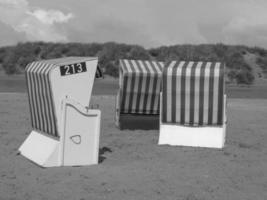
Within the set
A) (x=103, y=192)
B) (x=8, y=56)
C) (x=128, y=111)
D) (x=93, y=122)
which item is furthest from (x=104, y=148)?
(x=8, y=56)

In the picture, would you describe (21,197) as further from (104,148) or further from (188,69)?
(188,69)

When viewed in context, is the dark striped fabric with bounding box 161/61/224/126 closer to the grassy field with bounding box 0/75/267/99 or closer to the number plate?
the number plate

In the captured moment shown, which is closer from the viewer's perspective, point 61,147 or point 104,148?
point 61,147

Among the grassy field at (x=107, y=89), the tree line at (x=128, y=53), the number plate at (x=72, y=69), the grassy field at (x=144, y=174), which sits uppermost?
the number plate at (x=72, y=69)

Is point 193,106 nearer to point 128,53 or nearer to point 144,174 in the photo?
point 144,174

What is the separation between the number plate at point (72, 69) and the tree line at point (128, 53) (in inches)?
1823

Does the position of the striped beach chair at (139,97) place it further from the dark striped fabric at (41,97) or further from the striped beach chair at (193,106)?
the dark striped fabric at (41,97)

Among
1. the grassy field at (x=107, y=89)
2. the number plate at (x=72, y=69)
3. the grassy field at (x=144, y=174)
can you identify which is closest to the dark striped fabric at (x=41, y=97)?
the number plate at (x=72, y=69)

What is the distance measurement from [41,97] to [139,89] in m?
6.42

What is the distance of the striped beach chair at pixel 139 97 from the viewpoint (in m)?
15.9

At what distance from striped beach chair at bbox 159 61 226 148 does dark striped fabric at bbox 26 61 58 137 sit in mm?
2849

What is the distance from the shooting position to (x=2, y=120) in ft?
52.6

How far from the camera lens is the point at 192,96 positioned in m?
12.1

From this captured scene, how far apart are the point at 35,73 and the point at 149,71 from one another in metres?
6.44
